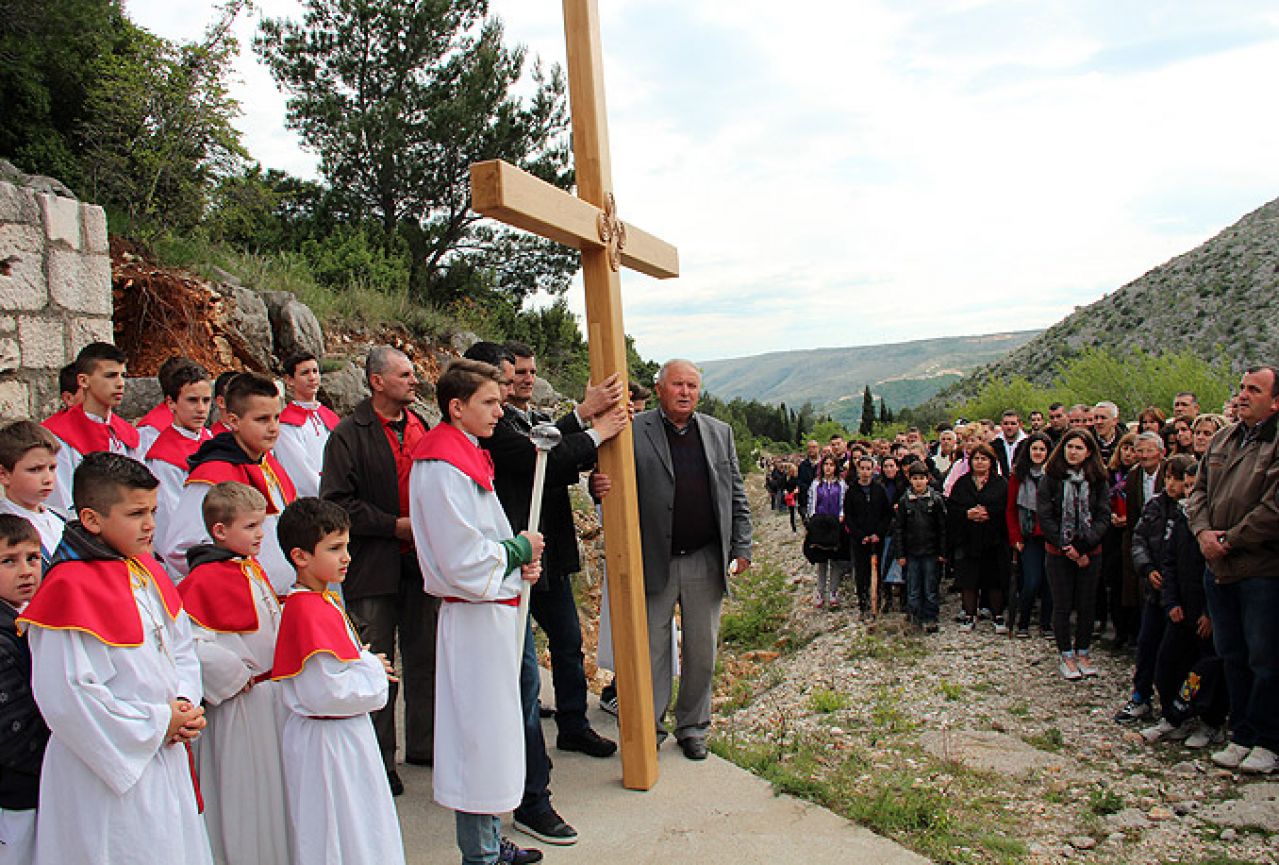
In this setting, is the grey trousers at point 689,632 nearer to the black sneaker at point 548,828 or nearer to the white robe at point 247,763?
the black sneaker at point 548,828

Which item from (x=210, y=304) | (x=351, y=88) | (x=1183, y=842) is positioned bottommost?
(x=1183, y=842)

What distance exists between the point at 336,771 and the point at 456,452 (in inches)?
44.6

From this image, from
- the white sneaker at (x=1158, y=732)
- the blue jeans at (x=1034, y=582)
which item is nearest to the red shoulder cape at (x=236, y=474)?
the white sneaker at (x=1158, y=732)

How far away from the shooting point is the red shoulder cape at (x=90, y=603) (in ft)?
8.01

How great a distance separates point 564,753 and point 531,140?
1581 centimetres

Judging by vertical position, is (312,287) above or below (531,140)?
below

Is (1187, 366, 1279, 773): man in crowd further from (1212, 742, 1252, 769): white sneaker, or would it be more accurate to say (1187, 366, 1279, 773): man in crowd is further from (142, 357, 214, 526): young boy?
(142, 357, 214, 526): young boy

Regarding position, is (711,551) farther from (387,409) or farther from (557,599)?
(387,409)

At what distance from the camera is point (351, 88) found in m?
18.7

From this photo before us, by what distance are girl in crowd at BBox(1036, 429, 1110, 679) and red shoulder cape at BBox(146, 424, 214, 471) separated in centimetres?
603

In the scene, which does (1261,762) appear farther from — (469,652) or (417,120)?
(417,120)

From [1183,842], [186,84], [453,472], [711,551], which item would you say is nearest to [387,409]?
[453,472]

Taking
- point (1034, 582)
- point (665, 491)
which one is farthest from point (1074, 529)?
point (665, 491)

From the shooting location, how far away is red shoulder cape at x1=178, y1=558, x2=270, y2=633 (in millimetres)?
3074
